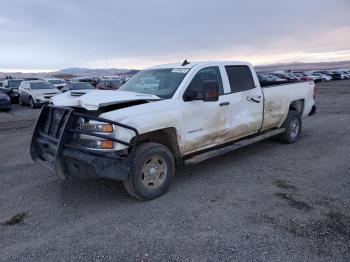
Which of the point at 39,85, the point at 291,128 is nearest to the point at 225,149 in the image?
the point at 291,128

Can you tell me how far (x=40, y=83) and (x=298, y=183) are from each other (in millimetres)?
18159

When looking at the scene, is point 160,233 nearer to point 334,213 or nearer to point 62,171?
point 62,171

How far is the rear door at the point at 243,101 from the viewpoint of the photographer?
5780mm

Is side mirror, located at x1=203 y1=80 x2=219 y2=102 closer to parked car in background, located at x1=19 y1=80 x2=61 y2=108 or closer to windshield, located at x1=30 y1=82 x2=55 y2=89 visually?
parked car in background, located at x1=19 y1=80 x2=61 y2=108

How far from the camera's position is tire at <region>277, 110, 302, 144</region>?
7484mm

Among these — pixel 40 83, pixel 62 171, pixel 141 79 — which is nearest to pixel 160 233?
pixel 62 171

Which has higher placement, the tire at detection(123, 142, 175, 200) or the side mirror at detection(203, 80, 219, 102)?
the side mirror at detection(203, 80, 219, 102)

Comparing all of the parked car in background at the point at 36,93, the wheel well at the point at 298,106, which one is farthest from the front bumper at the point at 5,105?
the wheel well at the point at 298,106

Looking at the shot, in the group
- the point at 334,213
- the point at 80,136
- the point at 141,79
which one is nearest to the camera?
the point at 334,213

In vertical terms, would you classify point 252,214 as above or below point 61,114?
below

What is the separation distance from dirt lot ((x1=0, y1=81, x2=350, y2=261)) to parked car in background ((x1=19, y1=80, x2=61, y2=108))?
13249mm

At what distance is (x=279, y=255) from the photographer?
318 centimetres

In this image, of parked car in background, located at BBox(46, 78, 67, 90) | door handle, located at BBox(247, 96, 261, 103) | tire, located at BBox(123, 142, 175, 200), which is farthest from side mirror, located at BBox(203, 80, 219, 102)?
parked car in background, located at BBox(46, 78, 67, 90)

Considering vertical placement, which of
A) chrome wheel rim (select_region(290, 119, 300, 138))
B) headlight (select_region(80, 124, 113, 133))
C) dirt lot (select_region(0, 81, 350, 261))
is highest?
headlight (select_region(80, 124, 113, 133))
